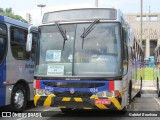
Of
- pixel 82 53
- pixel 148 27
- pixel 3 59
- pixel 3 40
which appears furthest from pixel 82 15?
pixel 148 27

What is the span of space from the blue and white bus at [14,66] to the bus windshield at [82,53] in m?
1.70

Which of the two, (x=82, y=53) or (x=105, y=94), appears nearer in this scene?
(x=105, y=94)

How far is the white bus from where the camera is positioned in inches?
390

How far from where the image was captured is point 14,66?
41.1 feet

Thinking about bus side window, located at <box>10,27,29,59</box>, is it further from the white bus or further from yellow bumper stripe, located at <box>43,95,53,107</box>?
yellow bumper stripe, located at <box>43,95,53,107</box>

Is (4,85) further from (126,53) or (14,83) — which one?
(126,53)

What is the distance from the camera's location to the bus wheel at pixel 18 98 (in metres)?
12.4

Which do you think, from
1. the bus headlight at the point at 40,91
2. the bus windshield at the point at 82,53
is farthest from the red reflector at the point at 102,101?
the bus headlight at the point at 40,91

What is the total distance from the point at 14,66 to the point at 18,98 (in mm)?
1063

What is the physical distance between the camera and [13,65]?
1245 cm

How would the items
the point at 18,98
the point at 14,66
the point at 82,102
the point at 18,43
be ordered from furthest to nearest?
the point at 18,43 → the point at 18,98 → the point at 14,66 → the point at 82,102

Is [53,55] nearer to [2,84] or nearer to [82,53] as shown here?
[82,53]

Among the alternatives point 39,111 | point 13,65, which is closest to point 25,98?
point 39,111

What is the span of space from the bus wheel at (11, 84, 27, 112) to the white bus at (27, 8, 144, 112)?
2.18 m
